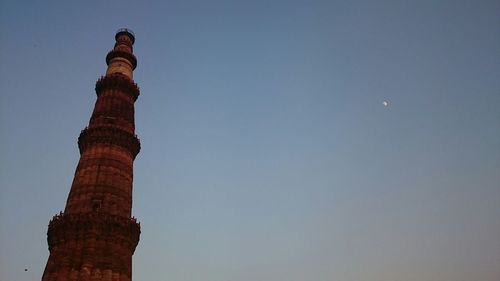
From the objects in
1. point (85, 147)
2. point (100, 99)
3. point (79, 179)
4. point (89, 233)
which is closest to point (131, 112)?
point (100, 99)

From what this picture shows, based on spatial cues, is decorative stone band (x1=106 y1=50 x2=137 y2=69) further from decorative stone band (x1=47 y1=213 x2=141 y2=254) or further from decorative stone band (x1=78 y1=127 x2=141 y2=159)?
decorative stone band (x1=47 y1=213 x2=141 y2=254)

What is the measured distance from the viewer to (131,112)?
139 ft

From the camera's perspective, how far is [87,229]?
3212 cm

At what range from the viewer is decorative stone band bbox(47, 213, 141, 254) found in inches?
1259

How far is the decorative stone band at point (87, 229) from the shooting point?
32.0m

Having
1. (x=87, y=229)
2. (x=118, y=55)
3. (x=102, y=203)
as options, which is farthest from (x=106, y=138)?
(x=118, y=55)

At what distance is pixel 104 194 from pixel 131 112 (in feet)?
32.6

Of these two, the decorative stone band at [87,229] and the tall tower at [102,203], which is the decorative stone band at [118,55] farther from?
the decorative stone band at [87,229]

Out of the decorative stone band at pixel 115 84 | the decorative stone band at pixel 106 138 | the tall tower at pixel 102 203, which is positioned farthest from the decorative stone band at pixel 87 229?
the decorative stone band at pixel 115 84

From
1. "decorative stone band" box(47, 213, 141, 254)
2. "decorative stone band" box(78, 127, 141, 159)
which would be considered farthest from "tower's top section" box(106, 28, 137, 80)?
"decorative stone band" box(47, 213, 141, 254)

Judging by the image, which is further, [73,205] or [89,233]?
[73,205]

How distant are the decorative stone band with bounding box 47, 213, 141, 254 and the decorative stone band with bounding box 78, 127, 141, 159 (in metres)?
6.78

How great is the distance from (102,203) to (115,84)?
12.8m

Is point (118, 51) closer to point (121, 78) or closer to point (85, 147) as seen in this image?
point (121, 78)
